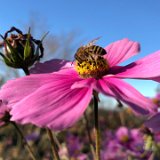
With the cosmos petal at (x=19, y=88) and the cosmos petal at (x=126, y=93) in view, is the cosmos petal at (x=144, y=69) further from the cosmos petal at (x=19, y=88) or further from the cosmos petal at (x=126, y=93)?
the cosmos petal at (x=19, y=88)

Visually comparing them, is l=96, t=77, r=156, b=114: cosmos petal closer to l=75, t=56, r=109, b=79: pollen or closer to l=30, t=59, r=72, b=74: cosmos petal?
l=75, t=56, r=109, b=79: pollen

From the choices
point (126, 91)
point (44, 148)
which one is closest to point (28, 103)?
point (126, 91)

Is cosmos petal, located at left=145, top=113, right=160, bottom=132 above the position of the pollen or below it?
below

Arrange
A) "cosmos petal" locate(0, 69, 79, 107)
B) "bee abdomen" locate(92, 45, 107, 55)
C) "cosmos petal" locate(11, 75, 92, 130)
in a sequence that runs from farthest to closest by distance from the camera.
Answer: "bee abdomen" locate(92, 45, 107, 55), "cosmos petal" locate(0, 69, 79, 107), "cosmos petal" locate(11, 75, 92, 130)

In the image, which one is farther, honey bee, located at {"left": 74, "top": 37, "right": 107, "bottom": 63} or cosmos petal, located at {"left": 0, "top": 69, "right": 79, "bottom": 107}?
honey bee, located at {"left": 74, "top": 37, "right": 107, "bottom": 63}

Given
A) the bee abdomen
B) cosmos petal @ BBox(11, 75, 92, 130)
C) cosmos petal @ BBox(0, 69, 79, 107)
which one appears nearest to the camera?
cosmos petal @ BBox(11, 75, 92, 130)

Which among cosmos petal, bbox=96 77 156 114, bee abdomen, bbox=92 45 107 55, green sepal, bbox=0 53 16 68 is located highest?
green sepal, bbox=0 53 16 68

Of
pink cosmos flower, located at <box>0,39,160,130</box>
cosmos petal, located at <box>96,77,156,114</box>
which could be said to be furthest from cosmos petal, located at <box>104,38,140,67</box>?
cosmos petal, located at <box>96,77,156,114</box>
